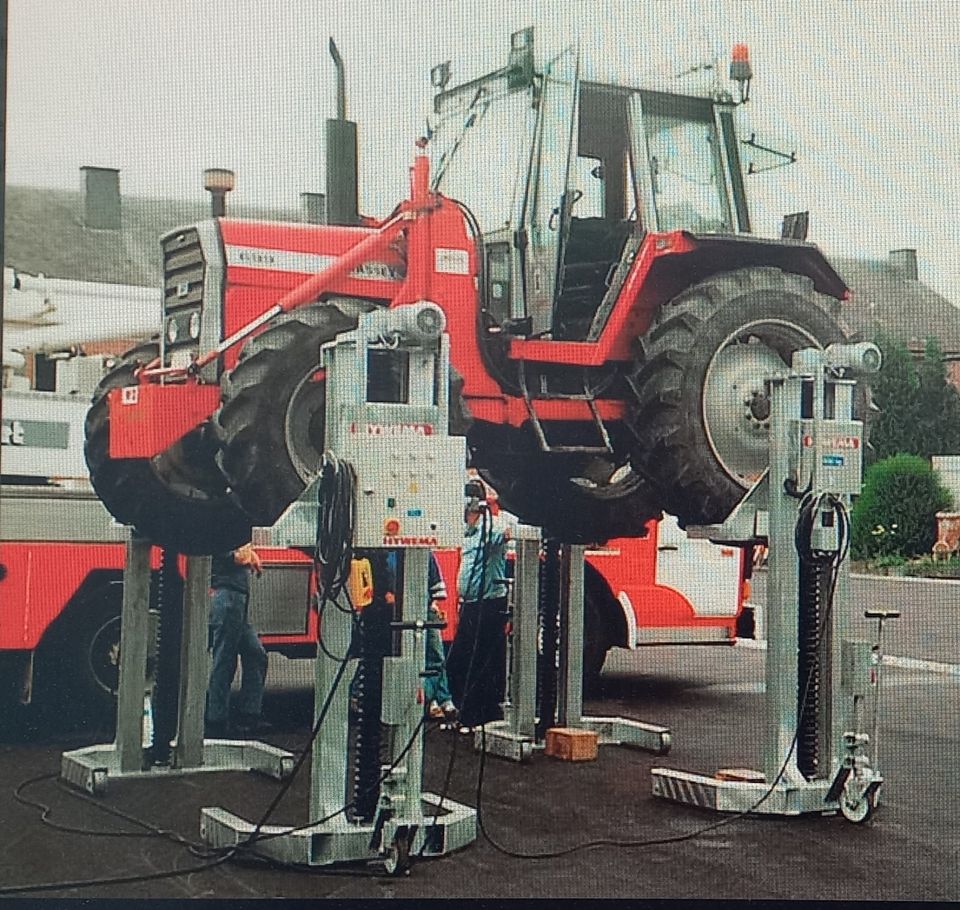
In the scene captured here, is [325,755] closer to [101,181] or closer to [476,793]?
[476,793]

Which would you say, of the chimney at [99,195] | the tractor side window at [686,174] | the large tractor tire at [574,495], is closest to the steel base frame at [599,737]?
the large tractor tire at [574,495]

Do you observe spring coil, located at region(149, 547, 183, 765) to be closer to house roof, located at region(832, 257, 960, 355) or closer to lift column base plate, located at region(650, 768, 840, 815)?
lift column base plate, located at region(650, 768, 840, 815)

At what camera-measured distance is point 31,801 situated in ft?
14.6

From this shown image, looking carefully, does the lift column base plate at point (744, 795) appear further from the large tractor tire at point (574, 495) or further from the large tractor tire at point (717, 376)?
the large tractor tire at point (574, 495)

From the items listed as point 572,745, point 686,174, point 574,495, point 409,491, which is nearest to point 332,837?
point 409,491

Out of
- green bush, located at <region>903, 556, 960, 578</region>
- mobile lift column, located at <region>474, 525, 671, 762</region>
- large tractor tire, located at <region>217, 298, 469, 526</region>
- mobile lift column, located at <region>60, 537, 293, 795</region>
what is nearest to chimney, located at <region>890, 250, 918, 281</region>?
green bush, located at <region>903, 556, 960, 578</region>

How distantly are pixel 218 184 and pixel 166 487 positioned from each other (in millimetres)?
979

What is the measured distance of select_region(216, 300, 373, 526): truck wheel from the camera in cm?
457

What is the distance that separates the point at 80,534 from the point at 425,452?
1.55 metres

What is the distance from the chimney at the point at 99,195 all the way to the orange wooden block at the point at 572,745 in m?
2.31

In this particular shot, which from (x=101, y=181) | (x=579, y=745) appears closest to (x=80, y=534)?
(x=101, y=181)

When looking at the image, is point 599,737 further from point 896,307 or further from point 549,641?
point 896,307

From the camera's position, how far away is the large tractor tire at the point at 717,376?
4.94 m

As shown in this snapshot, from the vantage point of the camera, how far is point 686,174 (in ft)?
17.1
